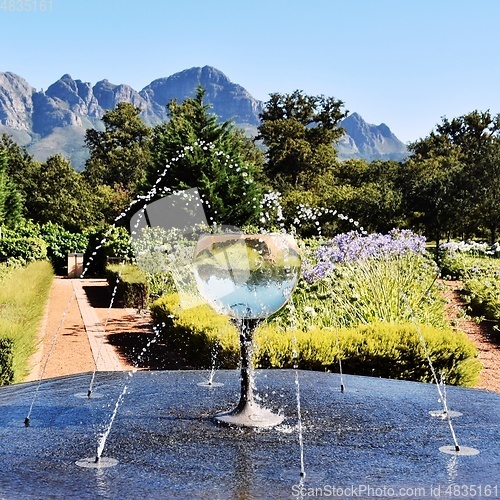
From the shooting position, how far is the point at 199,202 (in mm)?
24859

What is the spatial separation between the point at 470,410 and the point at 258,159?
140 ft

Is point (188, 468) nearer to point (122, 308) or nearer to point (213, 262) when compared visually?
point (213, 262)

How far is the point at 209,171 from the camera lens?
2508cm

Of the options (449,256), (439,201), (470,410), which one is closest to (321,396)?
(470,410)

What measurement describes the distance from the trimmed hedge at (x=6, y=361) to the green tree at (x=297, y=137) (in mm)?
30070

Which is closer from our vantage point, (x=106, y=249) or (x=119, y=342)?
(x=119, y=342)

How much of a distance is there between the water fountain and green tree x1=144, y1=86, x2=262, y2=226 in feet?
66.1

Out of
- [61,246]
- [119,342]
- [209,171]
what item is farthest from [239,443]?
[209,171]

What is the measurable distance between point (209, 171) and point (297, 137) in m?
17.6

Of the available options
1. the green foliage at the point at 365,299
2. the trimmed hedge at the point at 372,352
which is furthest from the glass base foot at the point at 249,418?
the green foliage at the point at 365,299

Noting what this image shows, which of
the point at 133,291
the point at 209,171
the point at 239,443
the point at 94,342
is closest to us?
the point at 239,443

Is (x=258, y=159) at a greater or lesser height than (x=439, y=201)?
greater

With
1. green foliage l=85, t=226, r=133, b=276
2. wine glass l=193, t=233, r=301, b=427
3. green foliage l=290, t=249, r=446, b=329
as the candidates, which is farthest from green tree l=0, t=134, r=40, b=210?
wine glass l=193, t=233, r=301, b=427

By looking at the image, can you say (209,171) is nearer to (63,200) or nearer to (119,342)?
(63,200)
